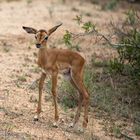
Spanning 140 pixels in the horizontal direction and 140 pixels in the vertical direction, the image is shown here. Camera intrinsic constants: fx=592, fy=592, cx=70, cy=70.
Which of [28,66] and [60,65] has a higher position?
[60,65]

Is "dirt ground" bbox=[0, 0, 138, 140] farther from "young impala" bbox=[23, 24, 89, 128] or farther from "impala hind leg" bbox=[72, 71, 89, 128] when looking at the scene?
"young impala" bbox=[23, 24, 89, 128]

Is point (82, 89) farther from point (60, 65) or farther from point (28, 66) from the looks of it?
point (28, 66)

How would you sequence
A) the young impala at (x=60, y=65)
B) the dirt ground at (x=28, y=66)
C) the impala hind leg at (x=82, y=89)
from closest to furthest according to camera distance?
the dirt ground at (x=28, y=66), the young impala at (x=60, y=65), the impala hind leg at (x=82, y=89)

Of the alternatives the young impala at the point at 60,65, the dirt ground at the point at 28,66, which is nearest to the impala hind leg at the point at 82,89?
the young impala at the point at 60,65

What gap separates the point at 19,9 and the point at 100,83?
6.90m

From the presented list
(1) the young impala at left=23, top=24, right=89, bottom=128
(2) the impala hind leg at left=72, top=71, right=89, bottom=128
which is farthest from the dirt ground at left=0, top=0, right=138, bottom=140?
(1) the young impala at left=23, top=24, right=89, bottom=128

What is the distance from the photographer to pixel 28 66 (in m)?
13.0

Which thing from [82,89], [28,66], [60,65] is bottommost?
[28,66]

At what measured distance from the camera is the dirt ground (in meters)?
9.31

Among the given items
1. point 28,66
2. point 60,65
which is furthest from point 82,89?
point 28,66

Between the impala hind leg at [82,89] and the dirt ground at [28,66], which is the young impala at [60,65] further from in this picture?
the dirt ground at [28,66]

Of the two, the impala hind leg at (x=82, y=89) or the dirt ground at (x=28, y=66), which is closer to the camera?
the dirt ground at (x=28, y=66)

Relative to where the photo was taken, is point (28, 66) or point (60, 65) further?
point (28, 66)

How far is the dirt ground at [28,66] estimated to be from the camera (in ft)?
30.6
